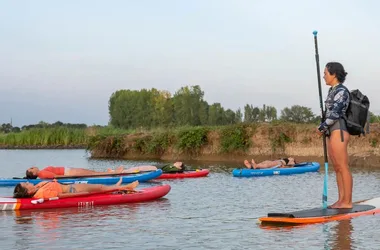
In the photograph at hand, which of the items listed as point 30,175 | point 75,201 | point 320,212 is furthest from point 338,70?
point 30,175

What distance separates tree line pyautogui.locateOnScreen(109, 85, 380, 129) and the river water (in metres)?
43.0

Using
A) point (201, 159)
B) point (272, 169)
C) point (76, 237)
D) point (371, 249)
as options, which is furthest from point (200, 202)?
point (201, 159)

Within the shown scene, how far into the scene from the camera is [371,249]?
7934 millimetres

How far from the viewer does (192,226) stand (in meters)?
10.4

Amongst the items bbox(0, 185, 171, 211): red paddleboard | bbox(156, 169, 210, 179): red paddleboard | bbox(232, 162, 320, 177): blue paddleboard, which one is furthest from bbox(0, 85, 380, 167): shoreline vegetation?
bbox(0, 185, 171, 211): red paddleboard

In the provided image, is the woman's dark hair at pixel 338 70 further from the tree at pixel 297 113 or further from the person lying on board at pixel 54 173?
the tree at pixel 297 113

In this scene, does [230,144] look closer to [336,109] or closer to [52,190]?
[52,190]

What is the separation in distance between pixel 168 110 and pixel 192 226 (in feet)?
195

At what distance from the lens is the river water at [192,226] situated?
8.58 metres

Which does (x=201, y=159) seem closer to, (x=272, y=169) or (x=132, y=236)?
(x=272, y=169)

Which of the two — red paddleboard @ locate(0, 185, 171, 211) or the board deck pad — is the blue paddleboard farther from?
the board deck pad

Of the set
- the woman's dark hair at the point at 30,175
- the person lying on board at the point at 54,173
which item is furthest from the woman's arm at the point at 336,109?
the woman's dark hair at the point at 30,175

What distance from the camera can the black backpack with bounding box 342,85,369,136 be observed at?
386 inches

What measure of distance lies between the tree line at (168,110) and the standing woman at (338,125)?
4731 centimetres
